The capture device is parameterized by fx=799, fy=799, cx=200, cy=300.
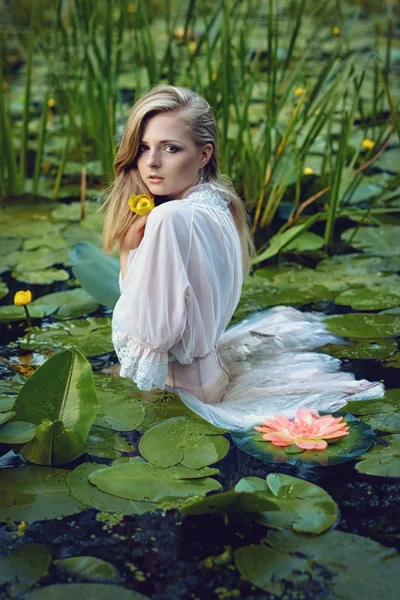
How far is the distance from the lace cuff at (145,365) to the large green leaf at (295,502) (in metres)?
0.33

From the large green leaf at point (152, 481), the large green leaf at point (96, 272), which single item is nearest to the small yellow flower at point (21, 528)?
the large green leaf at point (152, 481)

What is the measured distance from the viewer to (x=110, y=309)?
2273mm

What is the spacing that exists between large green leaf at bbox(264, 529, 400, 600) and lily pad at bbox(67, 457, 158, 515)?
0.74 ft

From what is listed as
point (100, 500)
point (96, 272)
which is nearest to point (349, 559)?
point (100, 500)

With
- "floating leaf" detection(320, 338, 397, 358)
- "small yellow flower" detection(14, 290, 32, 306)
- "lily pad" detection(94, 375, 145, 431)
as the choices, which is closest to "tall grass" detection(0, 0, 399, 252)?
"floating leaf" detection(320, 338, 397, 358)

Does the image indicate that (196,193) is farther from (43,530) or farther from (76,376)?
(43,530)

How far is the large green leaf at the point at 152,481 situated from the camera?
1354 millimetres

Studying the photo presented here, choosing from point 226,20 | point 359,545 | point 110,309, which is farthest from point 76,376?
point 226,20

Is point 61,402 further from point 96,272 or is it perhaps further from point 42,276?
point 42,276

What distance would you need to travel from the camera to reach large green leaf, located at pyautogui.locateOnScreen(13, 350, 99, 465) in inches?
57.7

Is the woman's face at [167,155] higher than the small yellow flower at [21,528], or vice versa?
the woman's face at [167,155]

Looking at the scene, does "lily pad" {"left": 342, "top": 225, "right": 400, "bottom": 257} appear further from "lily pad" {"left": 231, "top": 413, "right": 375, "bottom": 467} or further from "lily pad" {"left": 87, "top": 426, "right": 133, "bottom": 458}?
"lily pad" {"left": 87, "top": 426, "right": 133, "bottom": 458}

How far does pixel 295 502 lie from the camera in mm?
1316

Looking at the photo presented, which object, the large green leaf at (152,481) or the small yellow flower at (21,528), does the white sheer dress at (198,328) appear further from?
the small yellow flower at (21,528)
